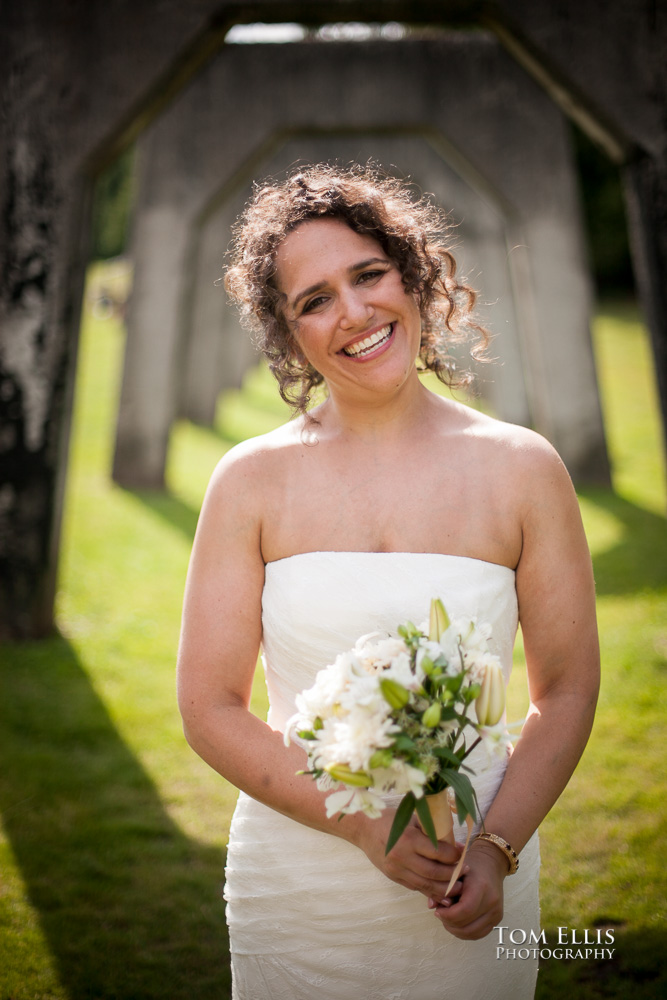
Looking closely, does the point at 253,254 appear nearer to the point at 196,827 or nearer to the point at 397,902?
the point at 397,902

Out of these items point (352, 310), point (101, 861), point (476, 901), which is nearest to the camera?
point (476, 901)

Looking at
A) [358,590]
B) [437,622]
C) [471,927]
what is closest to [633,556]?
[358,590]

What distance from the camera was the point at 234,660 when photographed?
2383mm

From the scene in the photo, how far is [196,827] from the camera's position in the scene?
14.5 feet

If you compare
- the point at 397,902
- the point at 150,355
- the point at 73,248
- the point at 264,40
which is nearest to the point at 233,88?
the point at 264,40

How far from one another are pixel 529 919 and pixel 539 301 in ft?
31.9

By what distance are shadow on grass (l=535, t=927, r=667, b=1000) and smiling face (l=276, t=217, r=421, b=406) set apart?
2.55 m

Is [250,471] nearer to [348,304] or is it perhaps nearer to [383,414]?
[383,414]

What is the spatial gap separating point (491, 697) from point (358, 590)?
69 cm

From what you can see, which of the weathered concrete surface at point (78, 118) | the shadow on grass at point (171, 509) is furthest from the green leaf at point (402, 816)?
→ the shadow on grass at point (171, 509)

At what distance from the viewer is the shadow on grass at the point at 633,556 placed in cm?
778

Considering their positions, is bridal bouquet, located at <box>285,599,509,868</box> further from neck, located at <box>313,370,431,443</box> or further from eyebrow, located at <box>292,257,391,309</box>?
eyebrow, located at <box>292,257,391,309</box>

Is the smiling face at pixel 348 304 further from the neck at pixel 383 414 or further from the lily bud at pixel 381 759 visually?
the lily bud at pixel 381 759

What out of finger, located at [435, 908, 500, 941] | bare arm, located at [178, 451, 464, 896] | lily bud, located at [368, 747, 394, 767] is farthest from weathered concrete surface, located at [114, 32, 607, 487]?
lily bud, located at [368, 747, 394, 767]
